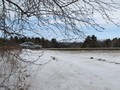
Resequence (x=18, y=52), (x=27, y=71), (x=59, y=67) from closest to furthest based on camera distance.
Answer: (x=18, y=52) → (x=27, y=71) → (x=59, y=67)

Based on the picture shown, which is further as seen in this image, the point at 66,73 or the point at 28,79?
the point at 66,73

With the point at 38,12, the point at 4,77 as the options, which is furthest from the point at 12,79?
the point at 38,12

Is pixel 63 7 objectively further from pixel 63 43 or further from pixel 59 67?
pixel 59 67

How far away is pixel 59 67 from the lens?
12789 millimetres

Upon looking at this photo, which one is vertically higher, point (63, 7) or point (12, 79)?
point (63, 7)

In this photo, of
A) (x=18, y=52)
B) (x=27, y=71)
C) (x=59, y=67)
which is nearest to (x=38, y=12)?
(x=18, y=52)

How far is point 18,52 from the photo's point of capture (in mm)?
8703

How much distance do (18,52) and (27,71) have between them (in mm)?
2543

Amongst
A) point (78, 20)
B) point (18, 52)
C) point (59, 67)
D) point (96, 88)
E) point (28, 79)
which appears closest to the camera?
point (78, 20)

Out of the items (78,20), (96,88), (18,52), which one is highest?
(78,20)

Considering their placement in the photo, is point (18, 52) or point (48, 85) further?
point (48, 85)

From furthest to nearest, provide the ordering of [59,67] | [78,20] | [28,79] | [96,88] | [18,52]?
[59,67]
[28,79]
[96,88]
[18,52]
[78,20]

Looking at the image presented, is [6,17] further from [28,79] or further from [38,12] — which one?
[28,79]

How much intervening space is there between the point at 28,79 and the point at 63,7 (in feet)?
10.3
